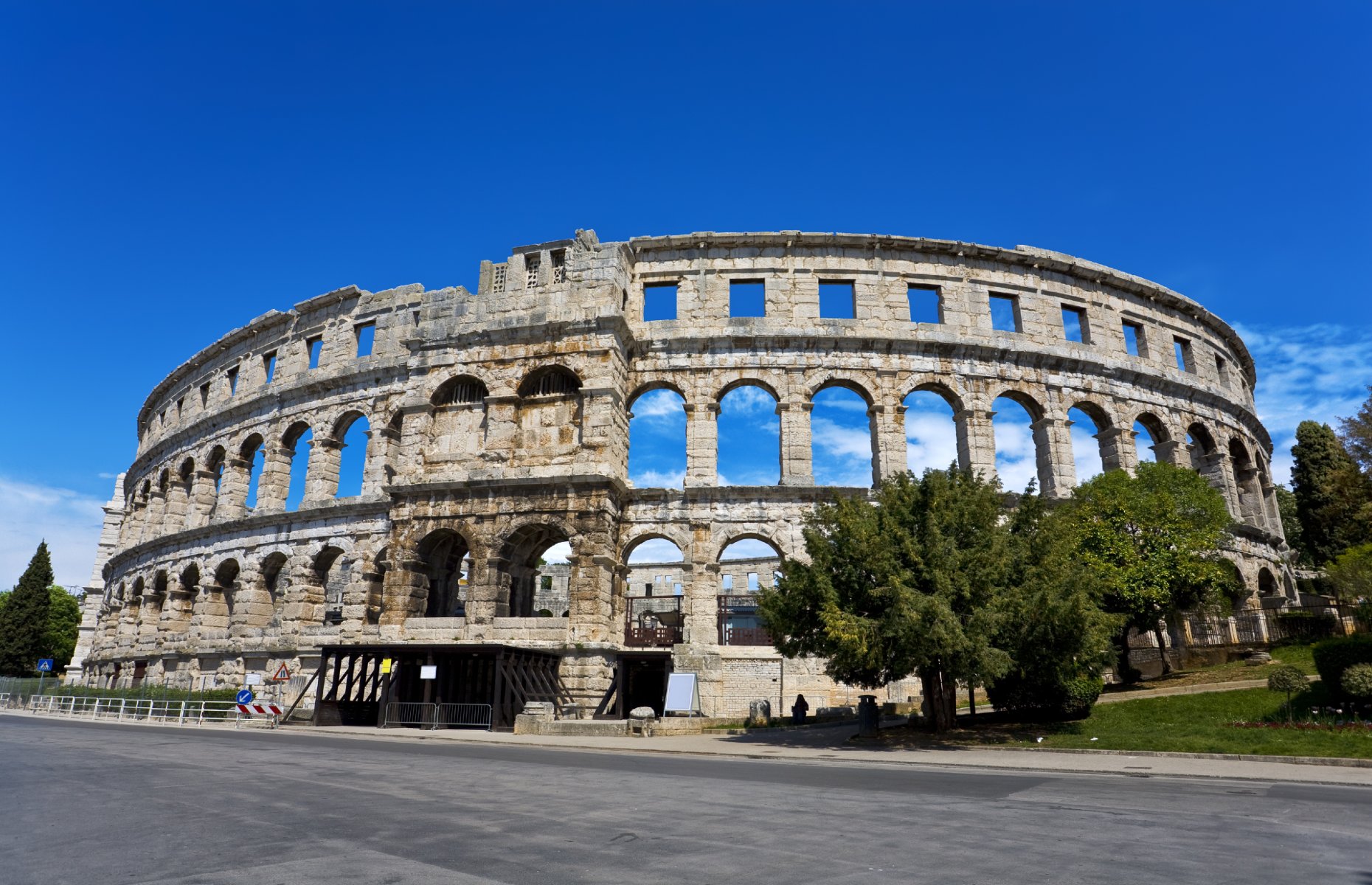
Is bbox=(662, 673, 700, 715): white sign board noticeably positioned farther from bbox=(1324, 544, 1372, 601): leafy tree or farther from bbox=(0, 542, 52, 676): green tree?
bbox=(0, 542, 52, 676): green tree

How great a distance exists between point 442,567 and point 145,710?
35.8 ft

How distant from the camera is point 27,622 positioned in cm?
5209

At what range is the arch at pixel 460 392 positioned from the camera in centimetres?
2634

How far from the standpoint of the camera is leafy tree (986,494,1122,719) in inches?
604

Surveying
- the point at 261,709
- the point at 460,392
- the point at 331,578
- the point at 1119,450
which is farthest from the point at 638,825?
the point at 331,578

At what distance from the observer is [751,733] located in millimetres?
19062

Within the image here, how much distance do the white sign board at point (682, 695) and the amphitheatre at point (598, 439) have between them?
1.39 metres

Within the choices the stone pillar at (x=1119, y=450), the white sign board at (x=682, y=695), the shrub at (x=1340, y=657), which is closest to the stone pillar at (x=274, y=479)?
the white sign board at (x=682, y=695)

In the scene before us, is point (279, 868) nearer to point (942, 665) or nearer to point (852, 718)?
point (942, 665)

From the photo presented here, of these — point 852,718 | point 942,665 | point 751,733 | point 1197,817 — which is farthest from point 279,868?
point 852,718

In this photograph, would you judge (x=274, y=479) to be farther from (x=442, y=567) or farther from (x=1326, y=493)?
(x=1326, y=493)

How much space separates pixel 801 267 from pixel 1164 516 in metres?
13.7

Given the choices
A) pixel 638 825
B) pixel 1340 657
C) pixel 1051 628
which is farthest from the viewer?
pixel 1340 657

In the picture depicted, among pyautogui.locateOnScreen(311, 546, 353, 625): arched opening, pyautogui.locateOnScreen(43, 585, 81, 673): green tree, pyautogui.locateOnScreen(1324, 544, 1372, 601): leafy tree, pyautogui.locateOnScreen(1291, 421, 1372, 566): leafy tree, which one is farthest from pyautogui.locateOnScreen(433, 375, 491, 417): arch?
pyautogui.locateOnScreen(43, 585, 81, 673): green tree
